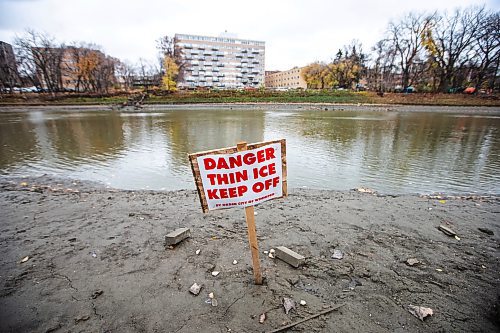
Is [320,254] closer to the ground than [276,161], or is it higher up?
closer to the ground

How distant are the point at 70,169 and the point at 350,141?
11.4 m

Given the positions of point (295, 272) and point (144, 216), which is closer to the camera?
point (295, 272)

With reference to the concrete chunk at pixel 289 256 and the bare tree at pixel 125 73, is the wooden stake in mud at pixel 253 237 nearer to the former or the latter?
the concrete chunk at pixel 289 256

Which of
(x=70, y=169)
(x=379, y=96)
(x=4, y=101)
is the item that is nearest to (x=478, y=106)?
(x=379, y=96)

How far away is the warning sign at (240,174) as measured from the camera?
7.74ft

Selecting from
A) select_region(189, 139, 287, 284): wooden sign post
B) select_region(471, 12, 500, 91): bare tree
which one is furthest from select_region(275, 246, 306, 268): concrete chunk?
select_region(471, 12, 500, 91): bare tree

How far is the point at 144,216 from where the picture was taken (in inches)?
176

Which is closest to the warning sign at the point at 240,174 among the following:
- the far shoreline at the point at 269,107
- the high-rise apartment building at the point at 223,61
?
the far shoreline at the point at 269,107

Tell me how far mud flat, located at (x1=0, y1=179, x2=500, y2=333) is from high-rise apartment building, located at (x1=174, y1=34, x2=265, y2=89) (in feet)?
355

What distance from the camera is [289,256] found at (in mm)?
3129

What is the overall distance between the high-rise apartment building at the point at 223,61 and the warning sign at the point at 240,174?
109809mm

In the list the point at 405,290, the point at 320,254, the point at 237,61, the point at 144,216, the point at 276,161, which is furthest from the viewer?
the point at 237,61

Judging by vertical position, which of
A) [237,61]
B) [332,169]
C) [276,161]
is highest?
[237,61]

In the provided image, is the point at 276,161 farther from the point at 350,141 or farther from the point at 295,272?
the point at 350,141
